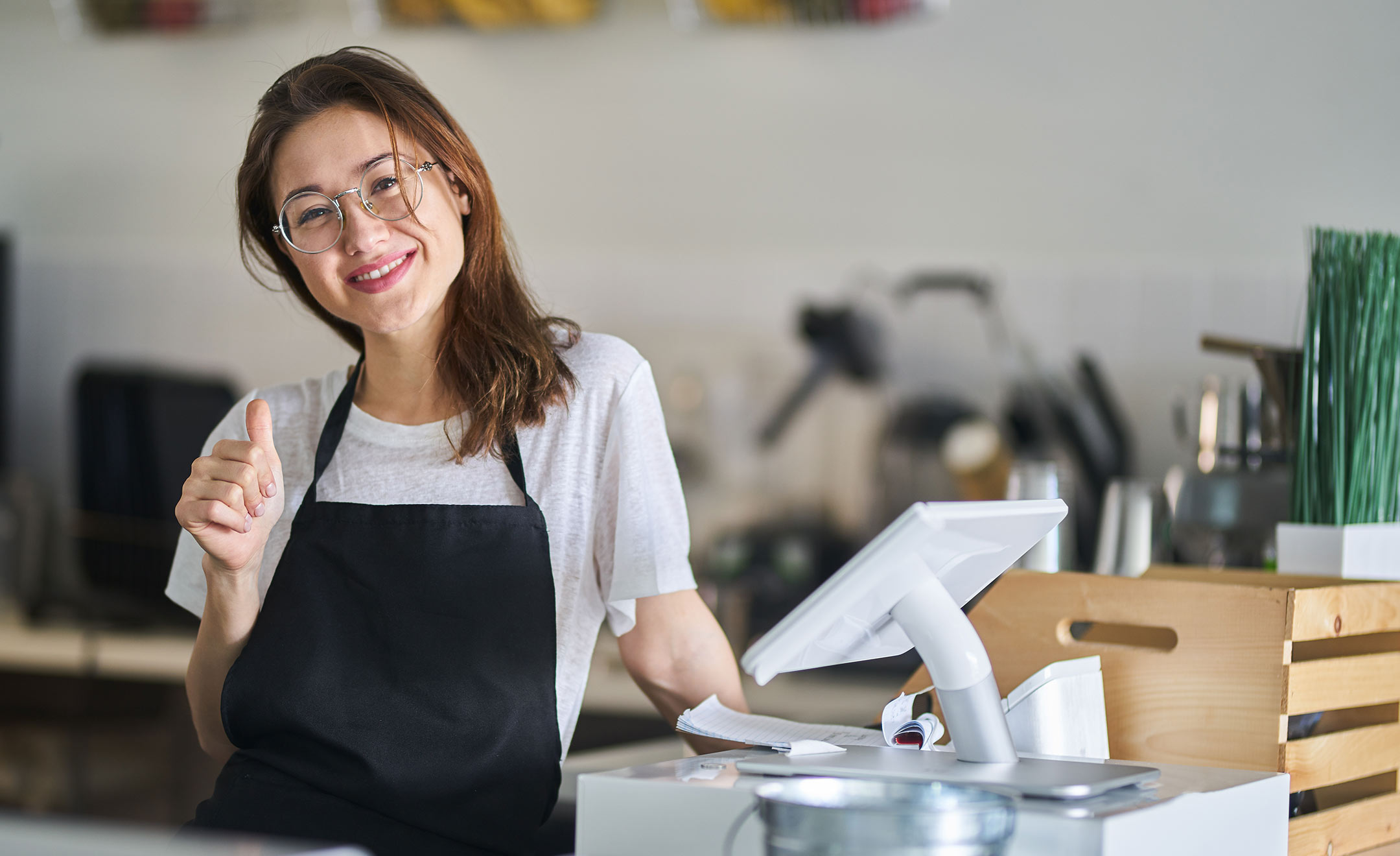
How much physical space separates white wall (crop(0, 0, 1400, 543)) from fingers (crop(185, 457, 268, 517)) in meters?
1.68

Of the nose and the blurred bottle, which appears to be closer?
the nose

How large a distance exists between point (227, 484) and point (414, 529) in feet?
0.56

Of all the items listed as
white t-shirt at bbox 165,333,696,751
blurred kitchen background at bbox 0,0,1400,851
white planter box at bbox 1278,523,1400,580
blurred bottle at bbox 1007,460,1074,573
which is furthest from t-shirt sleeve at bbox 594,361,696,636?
blurred kitchen background at bbox 0,0,1400,851

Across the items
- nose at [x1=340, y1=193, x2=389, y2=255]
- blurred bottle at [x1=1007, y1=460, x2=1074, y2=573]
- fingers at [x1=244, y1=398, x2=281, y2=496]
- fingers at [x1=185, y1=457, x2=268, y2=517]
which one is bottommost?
blurred bottle at [x1=1007, y1=460, x2=1074, y2=573]

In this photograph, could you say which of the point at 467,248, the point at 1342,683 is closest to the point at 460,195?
the point at 467,248

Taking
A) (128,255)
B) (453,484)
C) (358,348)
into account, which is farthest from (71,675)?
(453,484)

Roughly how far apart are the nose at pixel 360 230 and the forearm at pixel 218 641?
29 cm

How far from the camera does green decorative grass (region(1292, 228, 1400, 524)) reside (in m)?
1.20

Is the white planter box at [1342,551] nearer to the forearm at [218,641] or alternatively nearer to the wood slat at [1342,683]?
the wood slat at [1342,683]

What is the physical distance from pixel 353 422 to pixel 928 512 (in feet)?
2.19

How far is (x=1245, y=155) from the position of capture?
2535 millimetres

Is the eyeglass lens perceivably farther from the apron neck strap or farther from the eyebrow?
the apron neck strap

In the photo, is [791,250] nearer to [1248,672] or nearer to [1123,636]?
[1123,636]

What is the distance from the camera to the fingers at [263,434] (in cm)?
104
